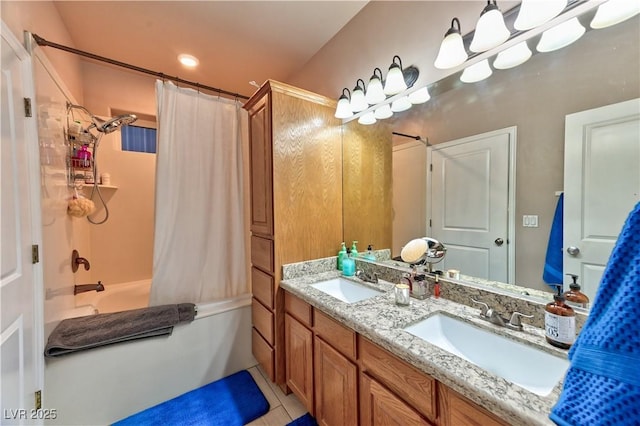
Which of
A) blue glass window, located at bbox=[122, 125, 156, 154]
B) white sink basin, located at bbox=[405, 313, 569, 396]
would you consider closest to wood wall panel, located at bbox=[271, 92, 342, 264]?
white sink basin, located at bbox=[405, 313, 569, 396]

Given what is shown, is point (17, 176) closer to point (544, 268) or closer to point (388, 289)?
point (388, 289)

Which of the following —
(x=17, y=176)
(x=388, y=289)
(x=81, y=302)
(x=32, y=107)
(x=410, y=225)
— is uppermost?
(x=32, y=107)

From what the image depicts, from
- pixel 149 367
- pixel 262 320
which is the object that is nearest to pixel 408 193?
pixel 262 320

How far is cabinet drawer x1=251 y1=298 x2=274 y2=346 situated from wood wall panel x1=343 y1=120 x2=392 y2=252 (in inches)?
32.0

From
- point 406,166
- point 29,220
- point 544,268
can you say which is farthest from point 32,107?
point 544,268

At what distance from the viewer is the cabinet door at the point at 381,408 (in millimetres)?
823

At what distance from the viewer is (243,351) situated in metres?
1.95

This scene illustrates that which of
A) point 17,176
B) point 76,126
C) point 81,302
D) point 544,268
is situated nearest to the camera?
point 544,268

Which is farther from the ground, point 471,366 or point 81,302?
A: point 471,366

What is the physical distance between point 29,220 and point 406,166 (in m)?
2.12

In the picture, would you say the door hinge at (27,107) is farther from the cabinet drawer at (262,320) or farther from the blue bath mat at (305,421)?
the blue bath mat at (305,421)

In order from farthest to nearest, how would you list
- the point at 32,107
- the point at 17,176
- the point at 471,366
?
the point at 32,107, the point at 17,176, the point at 471,366

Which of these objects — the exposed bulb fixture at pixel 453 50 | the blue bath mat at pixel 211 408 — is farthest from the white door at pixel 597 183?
the blue bath mat at pixel 211 408

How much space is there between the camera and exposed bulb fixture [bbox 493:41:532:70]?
3.30 ft
